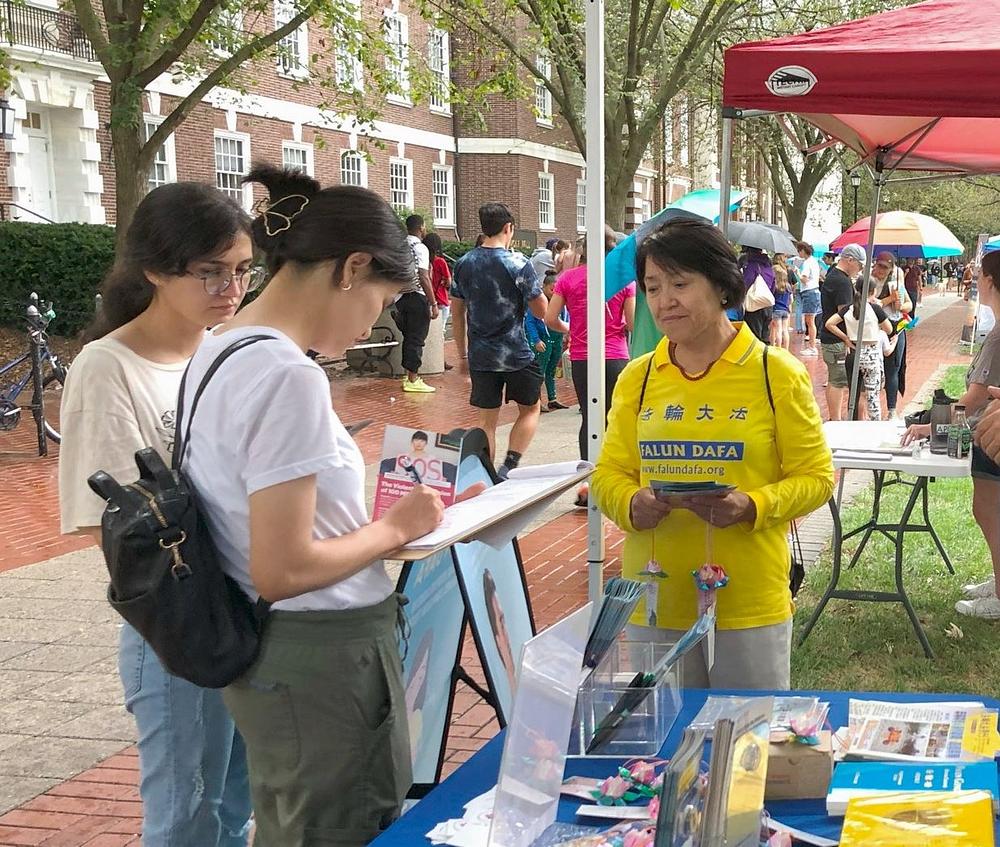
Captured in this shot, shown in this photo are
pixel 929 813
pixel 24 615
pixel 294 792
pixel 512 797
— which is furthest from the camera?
pixel 24 615

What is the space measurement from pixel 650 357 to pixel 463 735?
1.82 meters

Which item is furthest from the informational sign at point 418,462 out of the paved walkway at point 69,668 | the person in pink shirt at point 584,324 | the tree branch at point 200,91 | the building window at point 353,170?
the building window at point 353,170

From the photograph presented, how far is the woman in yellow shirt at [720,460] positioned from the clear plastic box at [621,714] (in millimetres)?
743

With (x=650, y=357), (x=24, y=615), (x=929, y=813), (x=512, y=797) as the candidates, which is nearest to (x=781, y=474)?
(x=650, y=357)

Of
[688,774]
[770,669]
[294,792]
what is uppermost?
[688,774]

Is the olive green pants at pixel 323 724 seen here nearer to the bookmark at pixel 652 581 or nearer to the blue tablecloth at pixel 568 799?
the blue tablecloth at pixel 568 799

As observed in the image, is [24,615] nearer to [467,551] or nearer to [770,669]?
[467,551]

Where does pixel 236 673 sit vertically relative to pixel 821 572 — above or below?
above

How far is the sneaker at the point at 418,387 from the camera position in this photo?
15.0 m

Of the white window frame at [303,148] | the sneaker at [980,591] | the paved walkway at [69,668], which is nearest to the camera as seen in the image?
the paved walkway at [69,668]

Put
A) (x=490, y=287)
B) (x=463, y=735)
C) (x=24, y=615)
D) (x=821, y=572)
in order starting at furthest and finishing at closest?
1. (x=490, y=287)
2. (x=821, y=572)
3. (x=24, y=615)
4. (x=463, y=735)

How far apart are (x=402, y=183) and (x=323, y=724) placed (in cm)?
2935

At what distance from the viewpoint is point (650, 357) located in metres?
3.26

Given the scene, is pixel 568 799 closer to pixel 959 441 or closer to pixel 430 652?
pixel 430 652
